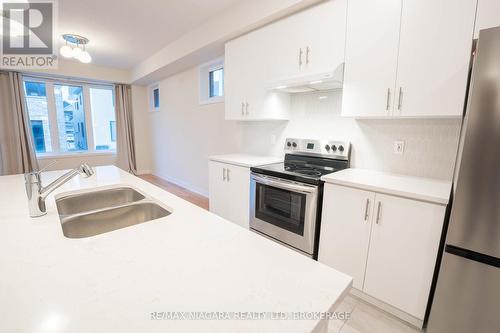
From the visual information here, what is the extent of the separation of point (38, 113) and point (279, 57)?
5311mm

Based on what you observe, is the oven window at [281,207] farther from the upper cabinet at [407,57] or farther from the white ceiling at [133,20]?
the white ceiling at [133,20]

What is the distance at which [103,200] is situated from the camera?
156cm

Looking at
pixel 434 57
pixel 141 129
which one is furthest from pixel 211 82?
pixel 434 57

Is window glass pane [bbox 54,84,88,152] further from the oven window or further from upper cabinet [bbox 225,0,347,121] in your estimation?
the oven window

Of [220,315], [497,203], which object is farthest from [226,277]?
[497,203]

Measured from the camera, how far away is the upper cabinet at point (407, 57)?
137 centimetres

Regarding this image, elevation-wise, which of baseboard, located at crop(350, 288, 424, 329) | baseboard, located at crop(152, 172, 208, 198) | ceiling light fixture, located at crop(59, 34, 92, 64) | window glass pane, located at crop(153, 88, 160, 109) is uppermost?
ceiling light fixture, located at crop(59, 34, 92, 64)

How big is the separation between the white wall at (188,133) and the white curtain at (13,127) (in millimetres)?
2396

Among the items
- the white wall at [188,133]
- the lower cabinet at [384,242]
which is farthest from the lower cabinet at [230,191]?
the lower cabinet at [384,242]

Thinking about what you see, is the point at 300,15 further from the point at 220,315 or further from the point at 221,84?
the point at 220,315

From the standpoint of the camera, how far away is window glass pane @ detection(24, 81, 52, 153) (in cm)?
463

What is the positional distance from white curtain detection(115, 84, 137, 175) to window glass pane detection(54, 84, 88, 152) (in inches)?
28.5

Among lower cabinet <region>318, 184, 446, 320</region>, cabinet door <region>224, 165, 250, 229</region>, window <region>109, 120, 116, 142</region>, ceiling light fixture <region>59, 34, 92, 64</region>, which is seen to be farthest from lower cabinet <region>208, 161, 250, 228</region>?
window <region>109, 120, 116, 142</region>

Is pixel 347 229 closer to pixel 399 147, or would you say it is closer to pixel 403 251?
pixel 403 251
